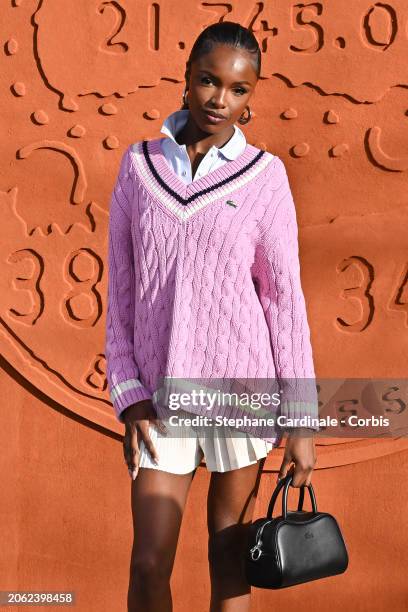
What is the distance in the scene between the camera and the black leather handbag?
2410 mm

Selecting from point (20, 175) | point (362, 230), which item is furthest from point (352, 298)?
point (20, 175)

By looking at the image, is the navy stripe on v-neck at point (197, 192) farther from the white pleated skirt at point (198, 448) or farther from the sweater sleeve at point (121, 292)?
the white pleated skirt at point (198, 448)

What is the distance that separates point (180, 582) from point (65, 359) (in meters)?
0.84

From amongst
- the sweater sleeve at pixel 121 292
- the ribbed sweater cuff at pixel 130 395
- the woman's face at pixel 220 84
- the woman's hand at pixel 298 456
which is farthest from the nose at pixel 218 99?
the woman's hand at pixel 298 456

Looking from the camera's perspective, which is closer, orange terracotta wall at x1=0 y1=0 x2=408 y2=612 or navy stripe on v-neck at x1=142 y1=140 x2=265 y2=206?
navy stripe on v-neck at x1=142 y1=140 x2=265 y2=206

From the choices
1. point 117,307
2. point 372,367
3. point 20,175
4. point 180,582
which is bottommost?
point 180,582

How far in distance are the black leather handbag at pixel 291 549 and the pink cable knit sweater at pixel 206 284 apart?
0.20 m

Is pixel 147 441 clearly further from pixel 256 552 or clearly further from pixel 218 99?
pixel 218 99

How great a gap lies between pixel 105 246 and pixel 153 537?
4.90 ft

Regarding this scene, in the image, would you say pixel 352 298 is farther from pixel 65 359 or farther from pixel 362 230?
pixel 65 359

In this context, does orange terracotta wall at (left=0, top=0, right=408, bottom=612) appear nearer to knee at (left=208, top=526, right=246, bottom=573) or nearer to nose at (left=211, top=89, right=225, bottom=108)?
knee at (left=208, top=526, right=246, bottom=573)

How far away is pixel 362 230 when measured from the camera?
364 cm

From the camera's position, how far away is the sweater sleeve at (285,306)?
8.23ft

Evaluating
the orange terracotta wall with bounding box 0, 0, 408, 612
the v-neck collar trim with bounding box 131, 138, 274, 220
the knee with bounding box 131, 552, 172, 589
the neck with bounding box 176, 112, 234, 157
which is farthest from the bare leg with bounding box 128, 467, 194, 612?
the orange terracotta wall with bounding box 0, 0, 408, 612
